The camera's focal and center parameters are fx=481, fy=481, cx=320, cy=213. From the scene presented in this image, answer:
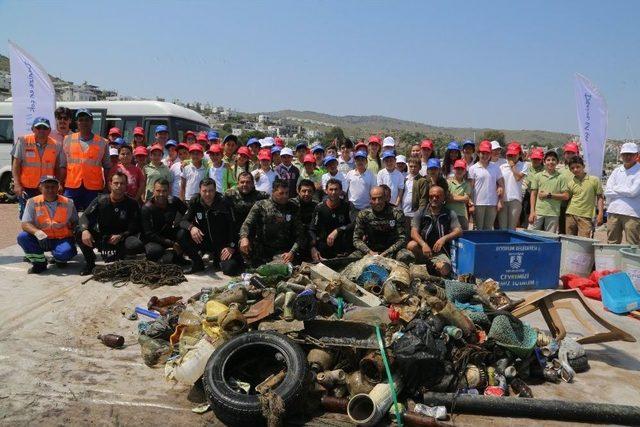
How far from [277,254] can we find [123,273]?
2119 mm

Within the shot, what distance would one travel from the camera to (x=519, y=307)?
4.98 m

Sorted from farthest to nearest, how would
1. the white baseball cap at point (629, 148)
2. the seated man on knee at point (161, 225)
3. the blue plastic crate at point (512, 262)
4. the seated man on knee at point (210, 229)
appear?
the white baseball cap at point (629, 148)
the seated man on knee at point (161, 225)
the seated man on knee at point (210, 229)
the blue plastic crate at point (512, 262)

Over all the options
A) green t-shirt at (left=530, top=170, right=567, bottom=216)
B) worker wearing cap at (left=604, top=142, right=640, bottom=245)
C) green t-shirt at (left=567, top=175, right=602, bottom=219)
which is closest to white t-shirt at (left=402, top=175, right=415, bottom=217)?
green t-shirt at (left=530, top=170, right=567, bottom=216)

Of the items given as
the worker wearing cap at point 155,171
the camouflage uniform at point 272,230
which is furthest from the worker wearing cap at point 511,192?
the worker wearing cap at point 155,171

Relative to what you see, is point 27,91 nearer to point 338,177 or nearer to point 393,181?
point 338,177

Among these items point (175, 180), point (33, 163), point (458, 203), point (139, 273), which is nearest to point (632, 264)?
point (458, 203)

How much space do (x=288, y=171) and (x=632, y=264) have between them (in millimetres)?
5177

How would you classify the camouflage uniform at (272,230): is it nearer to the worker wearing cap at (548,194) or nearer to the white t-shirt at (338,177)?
the white t-shirt at (338,177)

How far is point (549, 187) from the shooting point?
26.0ft

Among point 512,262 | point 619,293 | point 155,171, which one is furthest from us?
point 155,171

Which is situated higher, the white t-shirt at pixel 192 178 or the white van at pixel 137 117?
the white van at pixel 137 117

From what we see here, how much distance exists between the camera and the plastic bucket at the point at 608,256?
6.82m

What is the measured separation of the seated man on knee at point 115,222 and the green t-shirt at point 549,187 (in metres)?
6.44

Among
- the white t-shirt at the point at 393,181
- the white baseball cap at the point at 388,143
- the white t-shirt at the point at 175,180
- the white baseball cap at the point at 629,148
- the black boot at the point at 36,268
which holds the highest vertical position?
the white baseball cap at the point at 629,148
